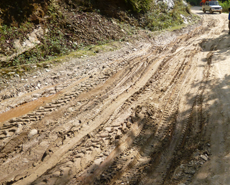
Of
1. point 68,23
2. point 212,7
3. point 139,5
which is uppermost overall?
point 212,7

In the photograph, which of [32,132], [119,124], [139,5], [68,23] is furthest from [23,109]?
[139,5]

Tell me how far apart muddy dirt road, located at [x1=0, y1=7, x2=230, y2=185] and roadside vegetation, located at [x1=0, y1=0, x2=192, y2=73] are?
1392mm

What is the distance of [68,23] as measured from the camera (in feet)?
31.0

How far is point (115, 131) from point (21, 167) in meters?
1.93

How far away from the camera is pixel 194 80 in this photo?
6109 mm

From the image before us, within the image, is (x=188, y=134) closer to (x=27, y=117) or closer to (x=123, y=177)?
(x=123, y=177)

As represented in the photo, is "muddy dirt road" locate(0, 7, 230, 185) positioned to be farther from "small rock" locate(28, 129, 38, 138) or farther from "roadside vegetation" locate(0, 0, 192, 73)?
"roadside vegetation" locate(0, 0, 192, 73)

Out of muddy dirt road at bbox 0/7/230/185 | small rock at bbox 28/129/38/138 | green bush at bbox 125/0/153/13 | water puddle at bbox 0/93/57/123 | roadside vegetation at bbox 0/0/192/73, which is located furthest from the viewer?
green bush at bbox 125/0/153/13

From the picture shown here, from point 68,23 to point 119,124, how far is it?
720 cm

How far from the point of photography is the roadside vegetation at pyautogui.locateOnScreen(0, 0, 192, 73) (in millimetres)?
7551

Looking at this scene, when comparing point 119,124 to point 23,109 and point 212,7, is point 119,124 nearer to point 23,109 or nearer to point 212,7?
point 23,109

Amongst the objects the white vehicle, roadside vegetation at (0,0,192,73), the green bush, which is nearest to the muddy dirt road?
roadside vegetation at (0,0,192,73)

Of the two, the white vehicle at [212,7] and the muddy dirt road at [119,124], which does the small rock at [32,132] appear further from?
the white vehicle at [212,7]

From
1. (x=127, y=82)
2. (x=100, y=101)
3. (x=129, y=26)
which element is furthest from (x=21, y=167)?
(x=129, y=26)
